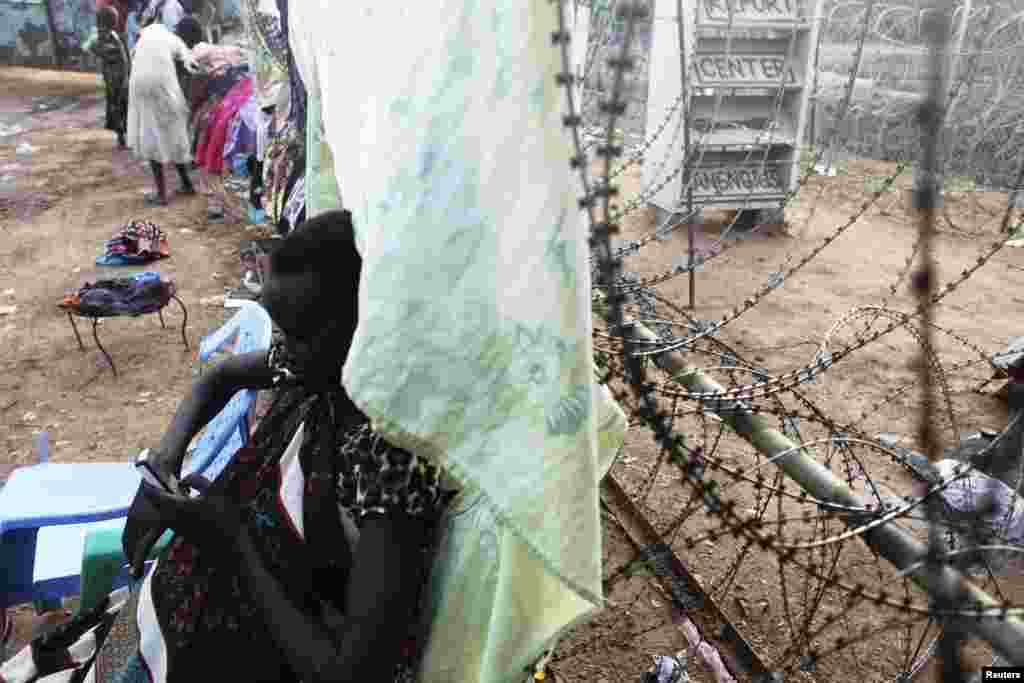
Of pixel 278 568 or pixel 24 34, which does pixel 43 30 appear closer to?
pixel 24 34

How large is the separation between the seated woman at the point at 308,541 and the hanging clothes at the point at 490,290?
288 mm

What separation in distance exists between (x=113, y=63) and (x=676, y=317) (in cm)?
853

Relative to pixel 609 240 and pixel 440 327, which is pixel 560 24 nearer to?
pixel 609 240

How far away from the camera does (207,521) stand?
52.1 inches

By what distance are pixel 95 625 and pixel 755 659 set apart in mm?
1674

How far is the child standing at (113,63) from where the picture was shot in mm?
9812

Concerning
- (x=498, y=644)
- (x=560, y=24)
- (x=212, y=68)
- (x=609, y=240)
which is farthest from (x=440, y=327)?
(x=212, y=68)

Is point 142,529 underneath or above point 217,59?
underneath

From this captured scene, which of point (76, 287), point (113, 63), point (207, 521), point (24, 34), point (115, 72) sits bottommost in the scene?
point (76, 287)

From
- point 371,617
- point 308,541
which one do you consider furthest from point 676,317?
point 371,617

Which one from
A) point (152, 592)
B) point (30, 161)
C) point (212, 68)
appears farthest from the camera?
point (30, 161)

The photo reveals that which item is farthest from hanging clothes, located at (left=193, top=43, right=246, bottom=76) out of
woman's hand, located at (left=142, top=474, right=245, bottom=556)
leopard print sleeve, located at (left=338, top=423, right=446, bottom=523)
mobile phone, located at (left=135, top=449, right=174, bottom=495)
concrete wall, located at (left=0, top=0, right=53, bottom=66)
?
concrete wall, located at (left=0, top=0, right=53, bottom=66)

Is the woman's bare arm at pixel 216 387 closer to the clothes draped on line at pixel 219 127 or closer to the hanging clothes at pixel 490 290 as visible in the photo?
the hanging clothes at pixel 490 290

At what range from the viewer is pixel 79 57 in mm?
16094
